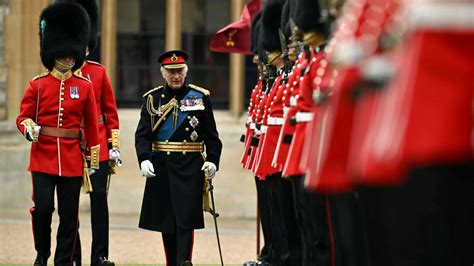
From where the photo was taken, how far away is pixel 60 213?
332 inches

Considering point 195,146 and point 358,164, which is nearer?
point 358,164

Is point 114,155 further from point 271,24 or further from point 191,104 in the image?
point 271,24

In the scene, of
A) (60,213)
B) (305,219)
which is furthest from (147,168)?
(305,219)

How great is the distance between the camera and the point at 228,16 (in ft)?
49.0

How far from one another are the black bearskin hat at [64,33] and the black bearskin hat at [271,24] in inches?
44.9

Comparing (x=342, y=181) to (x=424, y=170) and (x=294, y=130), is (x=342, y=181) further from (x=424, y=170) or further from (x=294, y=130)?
(x=294, y=130)

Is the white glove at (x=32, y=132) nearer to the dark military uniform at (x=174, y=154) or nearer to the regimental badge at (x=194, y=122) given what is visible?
the dark military uniform at (x=174, y=154)

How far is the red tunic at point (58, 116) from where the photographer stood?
8.41 m

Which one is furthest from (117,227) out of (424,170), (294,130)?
(424,170)

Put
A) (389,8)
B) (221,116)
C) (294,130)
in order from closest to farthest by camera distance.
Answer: (389,8)
(294,130)
(221,116)

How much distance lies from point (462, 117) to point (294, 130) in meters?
2.85

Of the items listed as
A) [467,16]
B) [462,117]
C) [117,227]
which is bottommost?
[117,227]

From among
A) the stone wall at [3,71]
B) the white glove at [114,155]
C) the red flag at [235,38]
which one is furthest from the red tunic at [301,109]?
the stone wall at [3,71]

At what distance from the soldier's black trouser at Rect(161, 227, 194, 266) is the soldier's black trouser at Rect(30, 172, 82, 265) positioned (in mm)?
617
